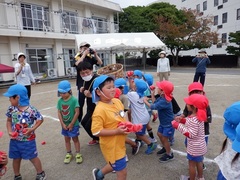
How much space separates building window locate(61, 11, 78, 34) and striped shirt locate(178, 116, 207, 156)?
17009 mm

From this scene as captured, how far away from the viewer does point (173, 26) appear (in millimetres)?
23719

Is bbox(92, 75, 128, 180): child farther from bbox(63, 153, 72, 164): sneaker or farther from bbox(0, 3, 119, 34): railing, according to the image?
bbox(0, 3, 119, 34): railing

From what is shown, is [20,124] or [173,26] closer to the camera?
[20,124]

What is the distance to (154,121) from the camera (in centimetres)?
477

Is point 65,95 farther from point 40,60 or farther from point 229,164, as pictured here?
point 40,60

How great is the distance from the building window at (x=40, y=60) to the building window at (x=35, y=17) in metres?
1.80

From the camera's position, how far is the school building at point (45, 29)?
1388cm

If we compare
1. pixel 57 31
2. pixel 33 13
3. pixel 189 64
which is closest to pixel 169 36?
pixel 189 64

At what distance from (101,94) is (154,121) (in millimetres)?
2932

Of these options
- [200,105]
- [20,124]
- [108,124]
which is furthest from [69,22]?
[200,105]

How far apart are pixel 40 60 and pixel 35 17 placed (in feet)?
11.0

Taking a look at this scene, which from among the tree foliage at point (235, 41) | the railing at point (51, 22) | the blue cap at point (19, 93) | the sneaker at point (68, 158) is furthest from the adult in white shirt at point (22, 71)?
the tree foliage at point (235, 41)

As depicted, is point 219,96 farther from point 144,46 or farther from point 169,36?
point 169,36

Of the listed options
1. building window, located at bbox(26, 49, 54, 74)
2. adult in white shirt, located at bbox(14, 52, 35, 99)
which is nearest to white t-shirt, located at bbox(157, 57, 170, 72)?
adult in white shirt, located at bbox(14, 52, 35, 99)
